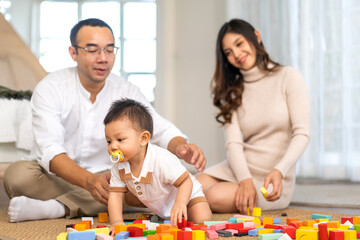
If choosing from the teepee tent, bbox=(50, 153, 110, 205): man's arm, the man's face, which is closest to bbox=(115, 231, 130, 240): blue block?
bbox=(50, 153, 110, 205): man's arm

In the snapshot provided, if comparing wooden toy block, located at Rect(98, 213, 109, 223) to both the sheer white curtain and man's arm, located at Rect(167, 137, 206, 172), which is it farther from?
the sheer white curtain

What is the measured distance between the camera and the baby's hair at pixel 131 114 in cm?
131

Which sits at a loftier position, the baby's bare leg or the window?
the window

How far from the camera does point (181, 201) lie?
4.45 feet

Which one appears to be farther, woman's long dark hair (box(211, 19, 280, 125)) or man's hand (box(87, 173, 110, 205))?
woman's long dark hair (box(211, 19, 280, 125))

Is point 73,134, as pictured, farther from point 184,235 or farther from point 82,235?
point 184,235

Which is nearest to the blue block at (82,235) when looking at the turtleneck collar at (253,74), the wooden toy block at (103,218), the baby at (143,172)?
the baby at (143,172)

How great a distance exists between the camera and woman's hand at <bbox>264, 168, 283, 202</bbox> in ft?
5.62

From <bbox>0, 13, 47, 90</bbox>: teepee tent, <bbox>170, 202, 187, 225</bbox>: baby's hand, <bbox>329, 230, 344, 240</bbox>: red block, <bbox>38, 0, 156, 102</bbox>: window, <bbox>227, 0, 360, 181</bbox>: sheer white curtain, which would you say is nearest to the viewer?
<bbox>329, 230, 344, 240</bbox>: red block

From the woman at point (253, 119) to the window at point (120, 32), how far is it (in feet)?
8.68

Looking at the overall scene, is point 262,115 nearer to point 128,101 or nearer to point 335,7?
point 128,101

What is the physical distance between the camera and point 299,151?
190cm

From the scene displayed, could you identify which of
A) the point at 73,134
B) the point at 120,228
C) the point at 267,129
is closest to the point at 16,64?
the point at 73,134

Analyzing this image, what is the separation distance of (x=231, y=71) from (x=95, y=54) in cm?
64
